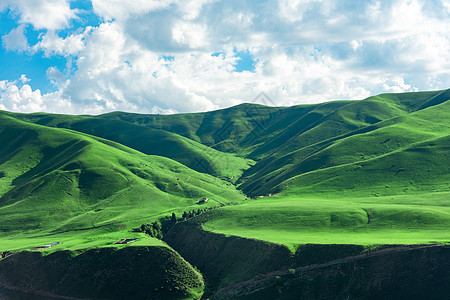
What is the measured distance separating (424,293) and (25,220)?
142m

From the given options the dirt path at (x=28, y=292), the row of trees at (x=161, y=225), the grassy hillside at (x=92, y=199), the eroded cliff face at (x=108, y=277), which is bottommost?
the dirt path at (x=28, y=292)

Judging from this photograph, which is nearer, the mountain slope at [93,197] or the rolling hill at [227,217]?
the rolling hill at [227,217]

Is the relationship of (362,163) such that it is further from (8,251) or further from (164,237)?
(8,251)

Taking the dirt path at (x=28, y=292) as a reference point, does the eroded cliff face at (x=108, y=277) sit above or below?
above

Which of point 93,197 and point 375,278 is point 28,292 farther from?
point 93,197

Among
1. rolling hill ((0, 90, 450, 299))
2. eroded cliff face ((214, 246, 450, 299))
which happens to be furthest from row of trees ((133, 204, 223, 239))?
eroded cliff face ((214, 246, 450, 299))

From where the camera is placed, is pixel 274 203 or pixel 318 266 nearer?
pixel 318 266

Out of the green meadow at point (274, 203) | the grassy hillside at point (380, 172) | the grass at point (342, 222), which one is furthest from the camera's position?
the grassy hillside at point (380, 172)

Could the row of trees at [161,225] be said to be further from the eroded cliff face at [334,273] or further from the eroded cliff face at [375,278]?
the eroded cliff face at [375,278]

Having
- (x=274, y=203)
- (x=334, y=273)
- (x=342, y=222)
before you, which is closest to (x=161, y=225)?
(x=274, y=203)

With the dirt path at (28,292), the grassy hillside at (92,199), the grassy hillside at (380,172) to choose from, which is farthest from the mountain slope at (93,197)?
the dirt path at (28,292)

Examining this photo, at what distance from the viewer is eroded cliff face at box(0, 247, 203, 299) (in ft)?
269

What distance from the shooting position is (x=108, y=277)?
3342 inches

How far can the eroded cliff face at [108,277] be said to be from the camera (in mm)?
82062
